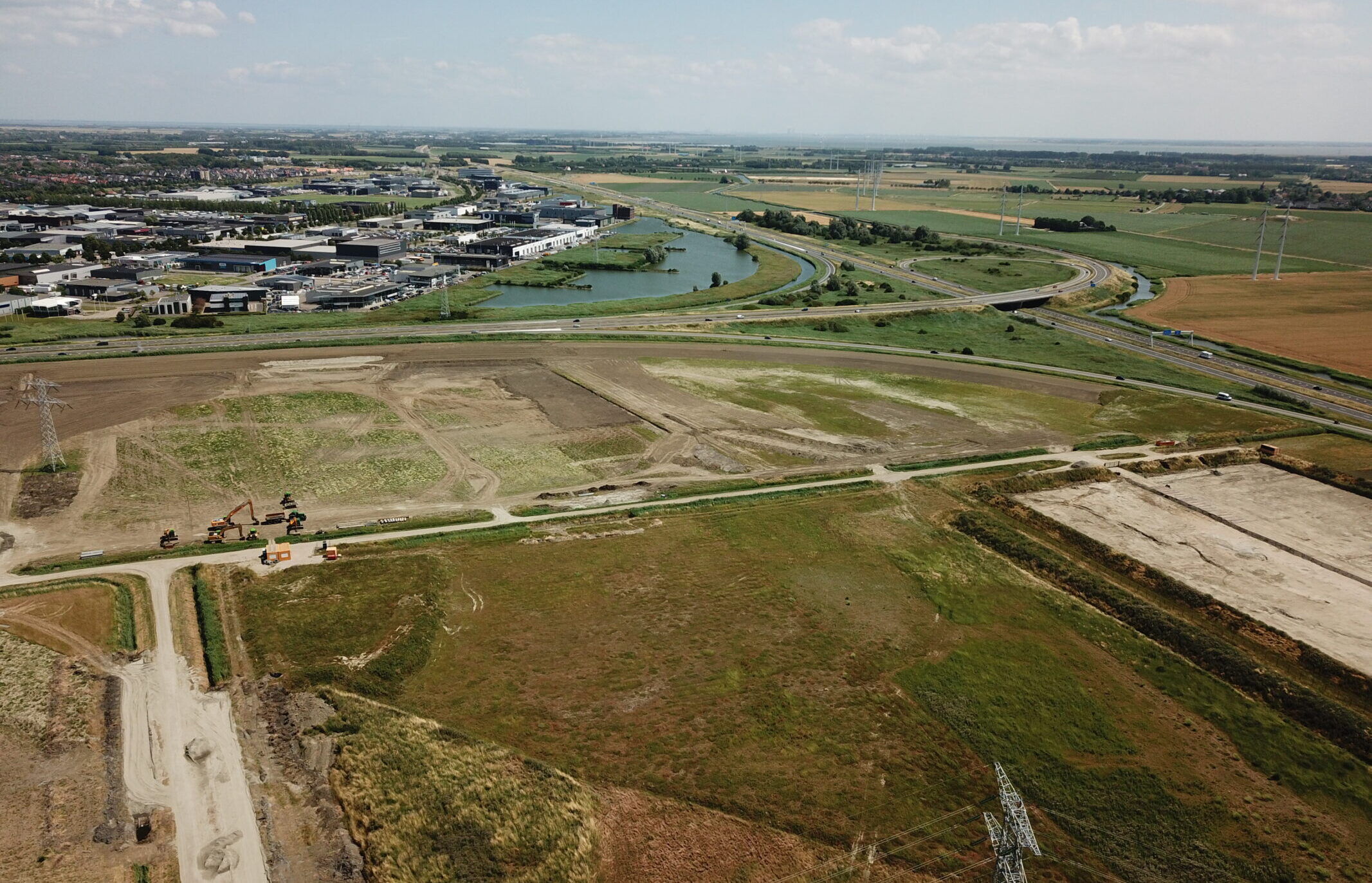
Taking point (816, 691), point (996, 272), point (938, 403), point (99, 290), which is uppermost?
point (996, 272)

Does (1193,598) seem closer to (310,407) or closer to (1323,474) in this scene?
(1323,474)

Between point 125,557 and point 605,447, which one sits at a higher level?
point 605,447

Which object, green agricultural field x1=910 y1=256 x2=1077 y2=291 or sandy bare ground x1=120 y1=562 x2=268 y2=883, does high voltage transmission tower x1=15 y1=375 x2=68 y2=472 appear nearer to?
sandy bare ground x1=120 y1=562 x2=268 y2=883

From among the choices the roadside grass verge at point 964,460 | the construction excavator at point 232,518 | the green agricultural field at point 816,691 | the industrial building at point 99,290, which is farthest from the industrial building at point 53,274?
the roadside grass verge at point 964,460

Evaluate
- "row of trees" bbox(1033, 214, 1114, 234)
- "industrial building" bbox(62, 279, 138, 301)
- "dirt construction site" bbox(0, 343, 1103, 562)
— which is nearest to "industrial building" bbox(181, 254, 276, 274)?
"industrial building" bbox(62, 279, 138, 301)

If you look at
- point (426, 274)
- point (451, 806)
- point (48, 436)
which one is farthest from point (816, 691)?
point (426, 274)

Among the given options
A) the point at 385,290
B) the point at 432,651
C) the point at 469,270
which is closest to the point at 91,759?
the point at 432,651

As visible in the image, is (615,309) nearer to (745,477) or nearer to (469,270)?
(469,270)

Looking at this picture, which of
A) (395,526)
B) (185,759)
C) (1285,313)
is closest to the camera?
(185,759)
